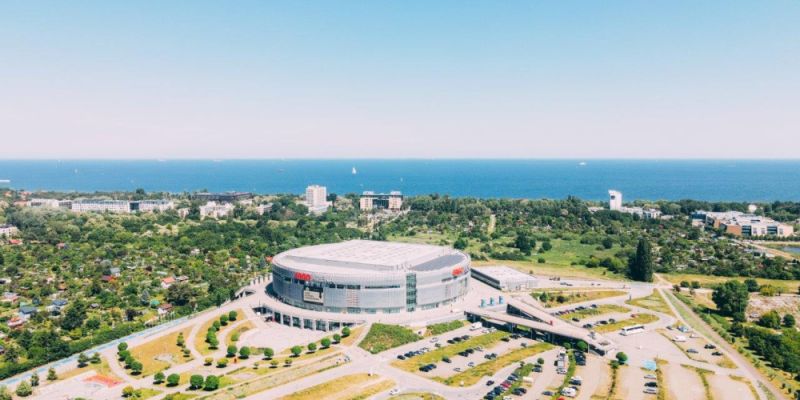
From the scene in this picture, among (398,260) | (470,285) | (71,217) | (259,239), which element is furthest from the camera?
(71,217)

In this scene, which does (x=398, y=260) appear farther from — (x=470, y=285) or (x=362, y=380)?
(x=362, y=380)

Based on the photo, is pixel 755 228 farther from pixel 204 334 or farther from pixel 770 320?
pixel 204 334

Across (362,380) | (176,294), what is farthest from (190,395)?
(176,294)

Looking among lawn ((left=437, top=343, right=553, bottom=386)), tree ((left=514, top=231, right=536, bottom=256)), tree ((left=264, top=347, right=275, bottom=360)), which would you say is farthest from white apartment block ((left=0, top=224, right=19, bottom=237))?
lawn ((left=437, top=343, right=553, bottom=386))

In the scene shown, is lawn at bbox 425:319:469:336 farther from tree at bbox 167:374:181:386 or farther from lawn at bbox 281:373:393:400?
tree at bbox 167:374:181:386

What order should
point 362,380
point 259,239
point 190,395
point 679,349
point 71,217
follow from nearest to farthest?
point 190,395 < point 362,380 < point 679,349 < point 259,239 < point 71,217

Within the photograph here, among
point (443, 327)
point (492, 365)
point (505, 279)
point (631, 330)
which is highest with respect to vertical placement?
point (505, 279)

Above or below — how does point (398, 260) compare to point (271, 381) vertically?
above

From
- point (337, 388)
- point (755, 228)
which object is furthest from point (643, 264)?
point (337, 388)
